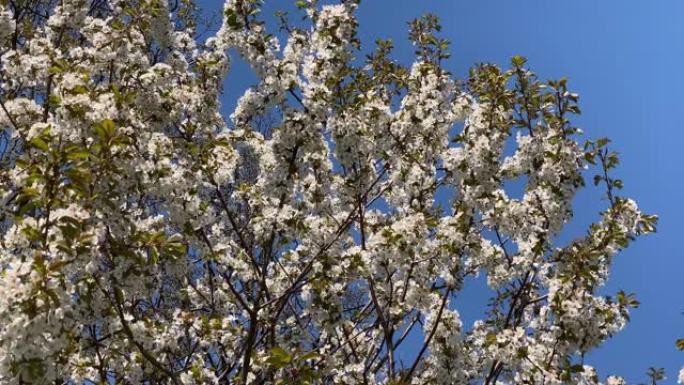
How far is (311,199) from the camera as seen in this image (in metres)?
8.62

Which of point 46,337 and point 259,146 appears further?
point 259,146

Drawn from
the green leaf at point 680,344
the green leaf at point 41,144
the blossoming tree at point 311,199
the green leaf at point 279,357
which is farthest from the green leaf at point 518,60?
the green leaf at point 41,144

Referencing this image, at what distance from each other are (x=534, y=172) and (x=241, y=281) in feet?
15.3

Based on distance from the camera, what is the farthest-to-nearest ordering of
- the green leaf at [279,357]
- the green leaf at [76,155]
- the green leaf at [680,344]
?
the green leaf at [680,344] < the green leaf at [279,357] < the green leaf at [76,155]

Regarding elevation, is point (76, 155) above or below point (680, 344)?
below

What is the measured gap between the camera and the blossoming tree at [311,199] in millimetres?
5715

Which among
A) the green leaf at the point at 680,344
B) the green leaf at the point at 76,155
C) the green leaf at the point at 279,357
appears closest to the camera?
the green leaf at the point at 76,155

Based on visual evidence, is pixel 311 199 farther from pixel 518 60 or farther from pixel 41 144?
pixel 41 144

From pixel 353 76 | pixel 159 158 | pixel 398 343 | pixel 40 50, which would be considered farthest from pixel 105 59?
pixel 398 343

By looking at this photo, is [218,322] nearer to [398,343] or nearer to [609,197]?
[398,343]

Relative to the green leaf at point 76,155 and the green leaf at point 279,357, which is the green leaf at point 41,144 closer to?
the green leaf at point 76,155

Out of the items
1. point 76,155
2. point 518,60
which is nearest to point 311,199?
point 518,60

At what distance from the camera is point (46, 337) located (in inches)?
172

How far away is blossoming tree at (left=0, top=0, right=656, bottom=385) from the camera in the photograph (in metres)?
5.71
